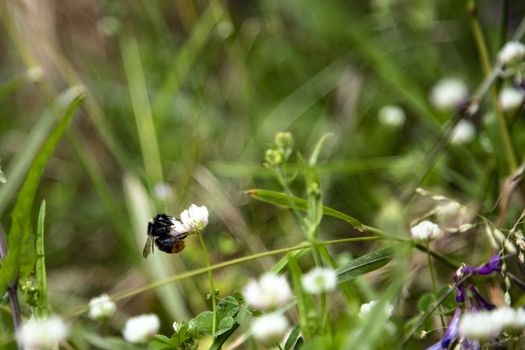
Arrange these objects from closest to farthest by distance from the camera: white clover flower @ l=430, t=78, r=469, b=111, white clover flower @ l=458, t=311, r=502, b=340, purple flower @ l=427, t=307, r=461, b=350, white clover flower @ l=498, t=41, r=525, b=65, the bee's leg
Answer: white clover flower @ l=458, t=311, r=502, b=340 < purple flower @ l=427, t=307, r=461, b=350 < the bee's leg < white clover flower @ l=498, t=41, r=525, b=65 < white clover flower @ l=430, t=78, r=469, b=111

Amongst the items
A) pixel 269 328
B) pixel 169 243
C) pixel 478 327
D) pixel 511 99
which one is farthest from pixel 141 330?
pixel 511 99

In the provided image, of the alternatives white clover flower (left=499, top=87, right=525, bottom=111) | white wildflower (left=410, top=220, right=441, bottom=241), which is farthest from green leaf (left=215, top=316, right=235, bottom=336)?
white clover flower (left=499, top=87, right=525, bottom=111)

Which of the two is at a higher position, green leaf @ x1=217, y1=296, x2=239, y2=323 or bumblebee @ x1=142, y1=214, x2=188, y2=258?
bumblebee @ x1=142, y1=214, x2=188, y2=258

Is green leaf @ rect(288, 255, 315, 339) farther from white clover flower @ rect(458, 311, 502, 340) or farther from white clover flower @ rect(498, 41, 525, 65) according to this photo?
white clover flower @ rect(498, 41, 525, 65)

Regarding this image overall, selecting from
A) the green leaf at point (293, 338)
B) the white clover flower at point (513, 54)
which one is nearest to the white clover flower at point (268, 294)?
the green leaf at point (293, 338)

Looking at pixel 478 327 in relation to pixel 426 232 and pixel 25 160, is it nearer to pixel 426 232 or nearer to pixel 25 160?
pixel 426 232
